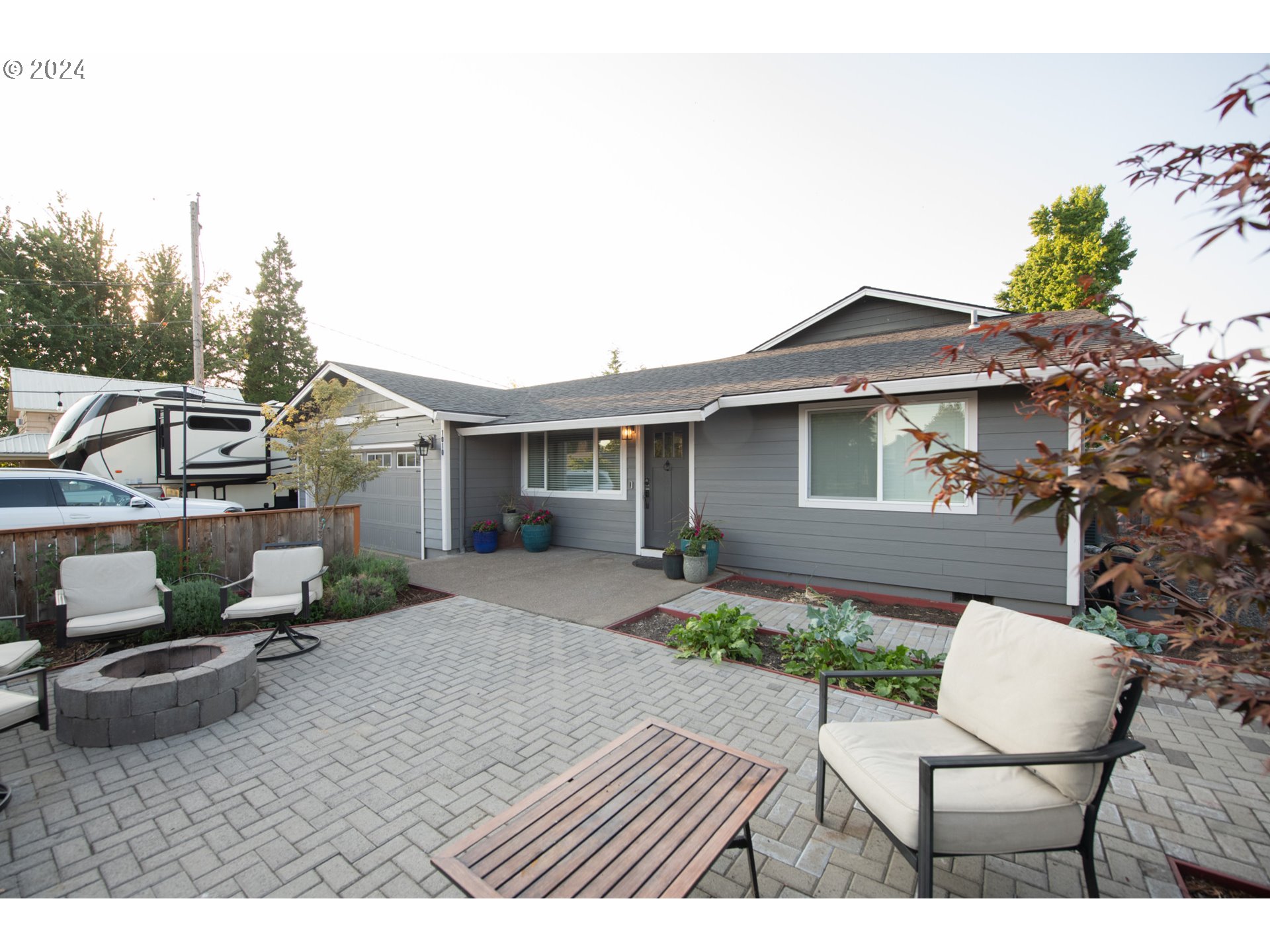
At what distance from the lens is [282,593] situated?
488 cm

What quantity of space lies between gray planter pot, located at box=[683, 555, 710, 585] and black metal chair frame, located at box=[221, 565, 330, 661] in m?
4.45

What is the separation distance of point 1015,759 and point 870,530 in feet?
16.9

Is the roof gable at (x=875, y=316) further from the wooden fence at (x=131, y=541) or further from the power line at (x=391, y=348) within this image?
the power line at (x=391, y=348)

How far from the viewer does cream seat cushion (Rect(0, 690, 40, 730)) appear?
2.60m

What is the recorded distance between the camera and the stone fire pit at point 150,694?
305 centimetres

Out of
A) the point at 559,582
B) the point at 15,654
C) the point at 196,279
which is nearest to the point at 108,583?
the point at 15,654

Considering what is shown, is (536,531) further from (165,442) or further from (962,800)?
(165,442)

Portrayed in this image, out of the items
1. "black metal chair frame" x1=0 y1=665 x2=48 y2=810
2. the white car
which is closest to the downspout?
the white car

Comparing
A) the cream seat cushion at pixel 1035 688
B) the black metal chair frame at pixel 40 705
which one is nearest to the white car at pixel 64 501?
the black metal chair frame at pixel 40 705

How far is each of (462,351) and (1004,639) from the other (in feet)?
96.0
